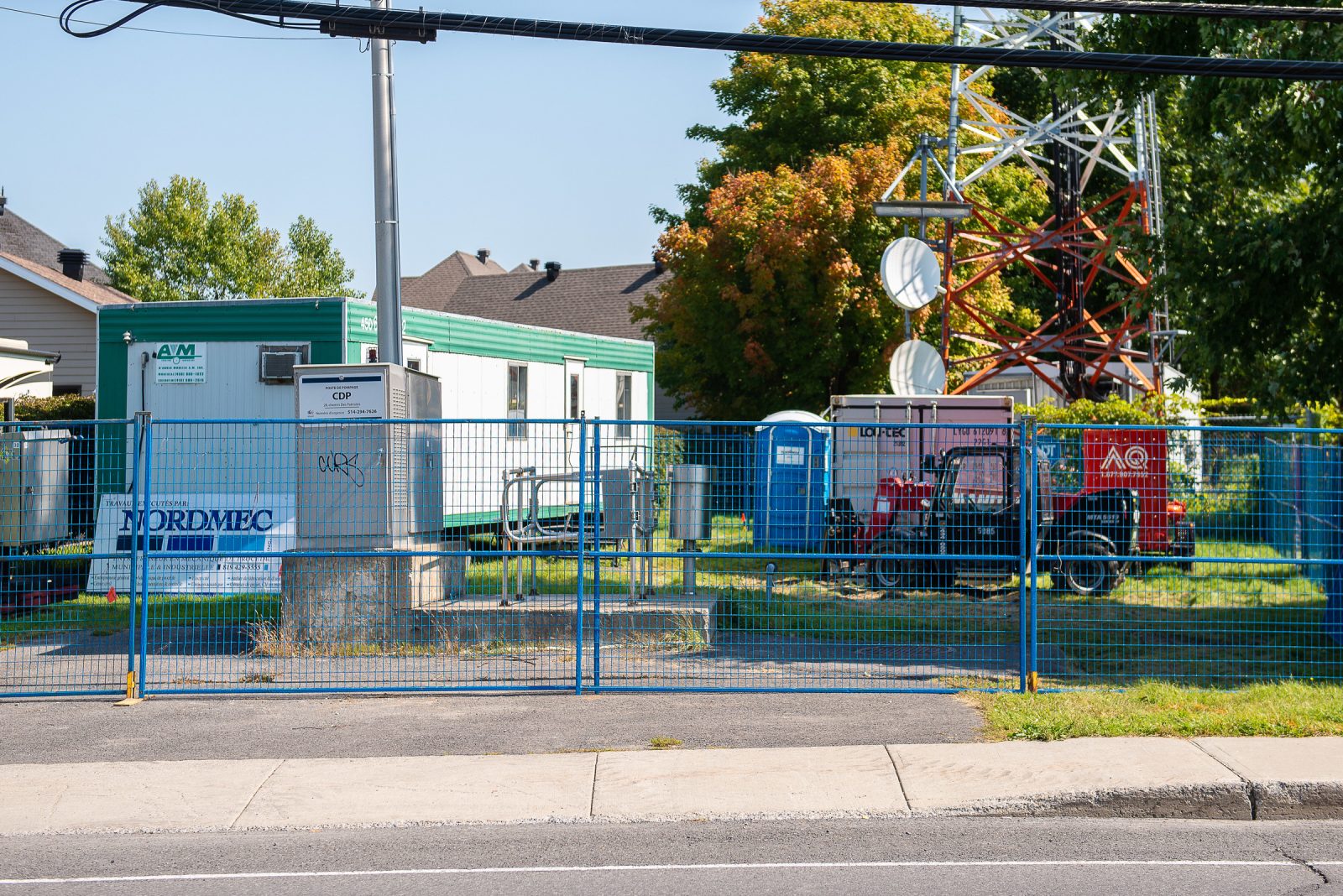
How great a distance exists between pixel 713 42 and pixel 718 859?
578 cm

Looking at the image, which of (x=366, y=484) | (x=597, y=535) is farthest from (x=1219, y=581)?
(x=366, y=484)

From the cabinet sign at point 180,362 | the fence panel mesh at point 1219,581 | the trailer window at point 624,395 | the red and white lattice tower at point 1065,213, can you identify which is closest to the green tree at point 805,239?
the red and white lattice tower at point 1065,213

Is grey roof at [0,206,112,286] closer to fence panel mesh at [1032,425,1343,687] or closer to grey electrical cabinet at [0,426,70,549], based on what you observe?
grey electrical cabinet at [0,426,70,549]

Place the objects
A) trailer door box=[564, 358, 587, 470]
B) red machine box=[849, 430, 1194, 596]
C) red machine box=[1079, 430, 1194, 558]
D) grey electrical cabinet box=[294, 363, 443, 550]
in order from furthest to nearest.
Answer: trailer door box=[564, 358, 587, 470] → red machine box=[1079, 430, 1194, 558] → grey electrical cabinet box=[294, 363, 443, 550] → red machine box=[849, 430, 1194, 596]

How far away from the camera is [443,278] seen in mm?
55250

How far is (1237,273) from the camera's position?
1281 cm

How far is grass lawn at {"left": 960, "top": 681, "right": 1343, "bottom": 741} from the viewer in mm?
9062

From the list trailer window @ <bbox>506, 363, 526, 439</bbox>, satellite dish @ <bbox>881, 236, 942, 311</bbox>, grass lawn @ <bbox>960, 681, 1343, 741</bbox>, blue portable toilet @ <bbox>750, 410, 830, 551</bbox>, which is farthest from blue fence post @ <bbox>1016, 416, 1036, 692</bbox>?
trailer window @ <bbox>506, 363, 526, 439</bbox>

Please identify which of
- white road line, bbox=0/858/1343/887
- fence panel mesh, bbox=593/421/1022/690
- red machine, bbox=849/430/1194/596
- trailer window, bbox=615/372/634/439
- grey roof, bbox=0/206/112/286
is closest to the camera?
white road line, bbox=0/858/1343/887

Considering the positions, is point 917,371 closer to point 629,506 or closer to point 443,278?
point 629,506

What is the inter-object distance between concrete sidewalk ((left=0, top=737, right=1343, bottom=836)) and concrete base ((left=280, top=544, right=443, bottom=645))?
3.11m

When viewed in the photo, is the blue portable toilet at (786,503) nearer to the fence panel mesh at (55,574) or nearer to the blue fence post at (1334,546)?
the blue fence post at (1334,546)

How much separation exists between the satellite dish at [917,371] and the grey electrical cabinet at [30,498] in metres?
11.2

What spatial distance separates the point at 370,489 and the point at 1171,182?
11.5 m
